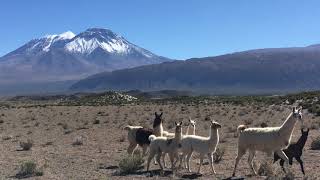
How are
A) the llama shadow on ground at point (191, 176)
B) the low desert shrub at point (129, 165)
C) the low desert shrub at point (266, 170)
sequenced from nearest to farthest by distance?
the low desert shrub at point (266, 170) → the llama shadow on ground at point (191, 176) → the low desert shrub at point (129, 165)

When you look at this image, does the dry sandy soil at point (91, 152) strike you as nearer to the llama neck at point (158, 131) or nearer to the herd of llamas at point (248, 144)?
the herd of llamas at point (248, 144)

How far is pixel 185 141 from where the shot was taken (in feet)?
58.2

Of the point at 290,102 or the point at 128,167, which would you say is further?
the point at 290,102

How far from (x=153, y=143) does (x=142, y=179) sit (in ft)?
4.28

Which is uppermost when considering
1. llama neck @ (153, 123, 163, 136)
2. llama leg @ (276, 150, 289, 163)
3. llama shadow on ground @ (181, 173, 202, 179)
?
llama neck @ (153, 123, 163, 136)

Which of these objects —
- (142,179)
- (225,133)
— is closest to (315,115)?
(225,133)

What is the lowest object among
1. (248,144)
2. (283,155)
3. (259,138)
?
(283,155)

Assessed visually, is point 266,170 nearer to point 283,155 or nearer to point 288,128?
point 283,155

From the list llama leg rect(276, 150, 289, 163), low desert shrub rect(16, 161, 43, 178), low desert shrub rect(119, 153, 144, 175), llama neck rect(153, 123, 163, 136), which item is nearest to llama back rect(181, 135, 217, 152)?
low desert shrub rect(119, 153, 144, 175)

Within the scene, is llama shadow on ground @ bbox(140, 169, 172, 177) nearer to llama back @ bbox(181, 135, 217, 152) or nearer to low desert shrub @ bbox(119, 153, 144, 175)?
low desert shrub @ bbox(119, 153, 144, 175)

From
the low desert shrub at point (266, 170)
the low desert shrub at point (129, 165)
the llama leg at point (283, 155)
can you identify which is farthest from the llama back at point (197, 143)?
the llama leg at point (283, 155)

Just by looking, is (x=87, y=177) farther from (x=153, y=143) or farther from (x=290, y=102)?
(x=290, y=102)

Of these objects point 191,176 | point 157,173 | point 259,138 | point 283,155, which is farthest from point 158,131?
point 283,155

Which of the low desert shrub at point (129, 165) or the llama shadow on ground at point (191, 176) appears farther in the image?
the low desert shrub at point (129, 165)
